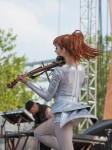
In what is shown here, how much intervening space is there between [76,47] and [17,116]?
207 centimetres

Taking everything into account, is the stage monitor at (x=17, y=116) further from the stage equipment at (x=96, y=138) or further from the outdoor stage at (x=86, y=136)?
the stage equipment at (x=96, y=138)

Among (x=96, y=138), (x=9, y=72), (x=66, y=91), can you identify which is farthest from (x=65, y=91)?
(x=9, y=72)

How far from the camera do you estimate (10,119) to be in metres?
5.82

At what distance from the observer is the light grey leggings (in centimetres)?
364

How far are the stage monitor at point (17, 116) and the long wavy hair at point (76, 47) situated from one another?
5.90 ft

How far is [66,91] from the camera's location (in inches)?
150

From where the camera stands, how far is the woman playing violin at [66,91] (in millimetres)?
3676

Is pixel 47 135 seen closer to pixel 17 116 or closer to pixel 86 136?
pixel 86 136

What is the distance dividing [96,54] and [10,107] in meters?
16.7

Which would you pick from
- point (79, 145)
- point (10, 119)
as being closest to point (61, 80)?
point (79, 145)

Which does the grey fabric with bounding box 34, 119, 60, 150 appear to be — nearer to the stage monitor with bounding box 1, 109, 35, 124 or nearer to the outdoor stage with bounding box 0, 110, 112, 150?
the outdoor stage with bounding box 0, 110, 112, 150

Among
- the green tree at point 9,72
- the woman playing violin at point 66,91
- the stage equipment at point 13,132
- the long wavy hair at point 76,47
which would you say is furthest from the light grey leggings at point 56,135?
the green tree at point 9,72

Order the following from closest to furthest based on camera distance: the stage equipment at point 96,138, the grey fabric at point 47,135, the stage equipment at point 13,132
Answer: the grey fabric at point 47,135
the stage equipment at point 96,138
the stage equipment at point 13,132

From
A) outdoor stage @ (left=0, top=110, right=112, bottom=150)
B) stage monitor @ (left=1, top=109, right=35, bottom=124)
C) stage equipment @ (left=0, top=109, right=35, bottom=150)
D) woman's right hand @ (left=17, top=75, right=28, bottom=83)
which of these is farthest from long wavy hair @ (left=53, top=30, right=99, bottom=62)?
stage monitor @ (left=1, top=109, right=35, bottom=124)
